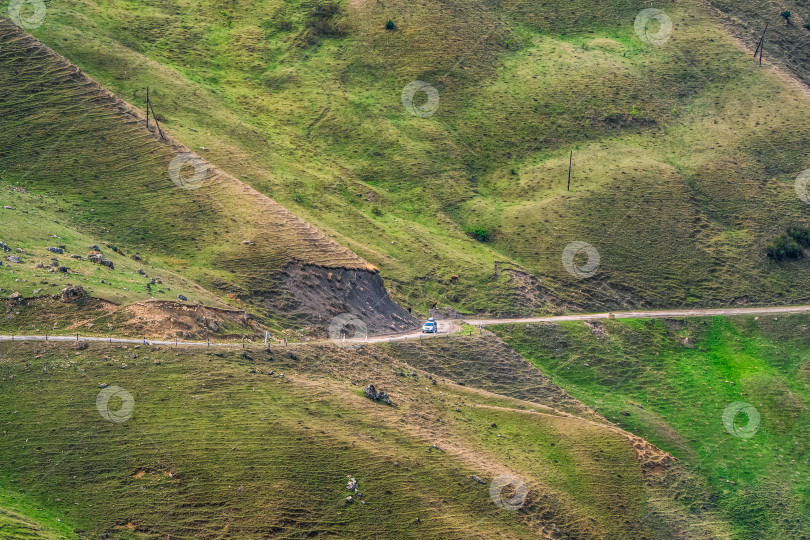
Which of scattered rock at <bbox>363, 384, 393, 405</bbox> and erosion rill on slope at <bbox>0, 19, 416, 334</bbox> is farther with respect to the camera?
erosion rill on slope at <bbox>0, 19, 416, 334</bbox>

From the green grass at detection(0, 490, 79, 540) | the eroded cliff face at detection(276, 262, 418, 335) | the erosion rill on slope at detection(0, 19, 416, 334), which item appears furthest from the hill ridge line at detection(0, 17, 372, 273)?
the green grass at detection(0, 490, 79, 540)

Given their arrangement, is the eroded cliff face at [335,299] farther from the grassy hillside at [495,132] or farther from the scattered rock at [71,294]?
the scattered rock at [71,294]

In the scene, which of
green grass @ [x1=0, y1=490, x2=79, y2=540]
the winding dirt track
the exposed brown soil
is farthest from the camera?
the winding dirt track

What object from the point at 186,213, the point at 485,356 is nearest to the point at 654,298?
the point at 485,356

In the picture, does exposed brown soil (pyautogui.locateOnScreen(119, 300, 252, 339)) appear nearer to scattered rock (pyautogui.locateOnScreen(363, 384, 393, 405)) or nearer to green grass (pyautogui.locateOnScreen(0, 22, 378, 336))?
green grass (pyautogui.locateOnScreen(0, 22, 378, 336))

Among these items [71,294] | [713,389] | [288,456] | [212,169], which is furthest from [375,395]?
[713,389]

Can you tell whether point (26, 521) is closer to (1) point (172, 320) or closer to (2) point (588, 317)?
(1) point (172, 320)
